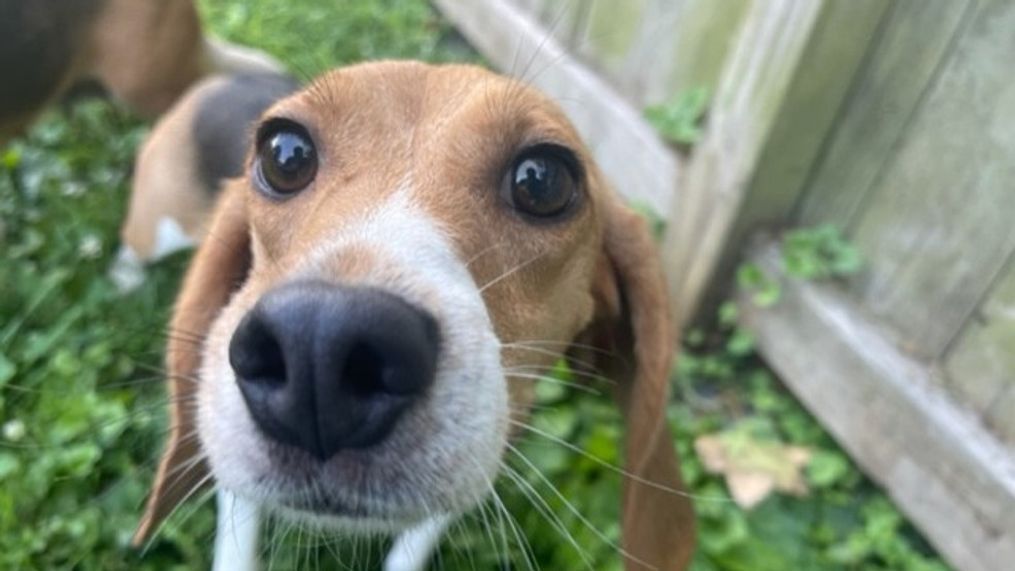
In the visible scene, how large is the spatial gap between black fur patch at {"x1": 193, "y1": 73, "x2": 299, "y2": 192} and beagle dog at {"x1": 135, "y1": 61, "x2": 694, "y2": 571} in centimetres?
86

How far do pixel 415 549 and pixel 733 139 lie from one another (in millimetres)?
1830

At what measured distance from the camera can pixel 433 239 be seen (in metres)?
1.64

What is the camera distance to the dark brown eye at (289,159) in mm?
1932

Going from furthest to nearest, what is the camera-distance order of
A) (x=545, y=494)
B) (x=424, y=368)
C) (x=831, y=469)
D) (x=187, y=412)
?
1. (x=831, y=469)
2. (x=545, y=494)
3. (x=187, y=412)
4. (x=424, y=368)

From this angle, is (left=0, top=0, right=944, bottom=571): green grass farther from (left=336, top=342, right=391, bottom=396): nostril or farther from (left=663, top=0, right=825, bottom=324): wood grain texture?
(left=336, top=342, right=391, bottom=396): nostril

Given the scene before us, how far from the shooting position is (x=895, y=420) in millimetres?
2994

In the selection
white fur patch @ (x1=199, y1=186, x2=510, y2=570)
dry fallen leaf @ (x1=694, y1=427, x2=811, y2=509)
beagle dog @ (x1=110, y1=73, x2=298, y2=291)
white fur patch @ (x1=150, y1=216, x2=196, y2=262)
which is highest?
white fur patch @ (x1=199, y1=186, x2=510, y2=570)

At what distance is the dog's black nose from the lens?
1262 millimetres

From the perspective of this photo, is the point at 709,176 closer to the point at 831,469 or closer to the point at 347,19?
the point at 831,469

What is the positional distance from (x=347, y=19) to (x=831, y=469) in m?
3.74

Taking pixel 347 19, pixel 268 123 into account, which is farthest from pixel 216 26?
pixel 268 123

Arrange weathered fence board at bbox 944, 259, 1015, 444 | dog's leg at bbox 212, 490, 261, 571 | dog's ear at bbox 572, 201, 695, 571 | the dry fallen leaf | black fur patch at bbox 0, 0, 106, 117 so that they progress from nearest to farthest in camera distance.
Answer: dog's leg at bbox 212, 490, 261, 571 < dog's ear at bbox 572, 201, 695, 571 < weathered fence board at bbox 944, 259, 1015, 444 < the dry fallen leaf < black fur patch at bbox 0, 0, 106, 117

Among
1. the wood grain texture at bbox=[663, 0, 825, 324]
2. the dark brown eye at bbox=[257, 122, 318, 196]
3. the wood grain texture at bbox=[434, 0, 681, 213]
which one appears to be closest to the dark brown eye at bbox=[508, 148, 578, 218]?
the dark brown eye at bbox=[257, 122, 318, 196]

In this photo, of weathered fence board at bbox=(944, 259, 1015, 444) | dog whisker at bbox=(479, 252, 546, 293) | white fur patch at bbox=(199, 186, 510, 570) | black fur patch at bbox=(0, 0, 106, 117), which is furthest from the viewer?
black fur patch at bbox=(0, 0, 106, 117)
